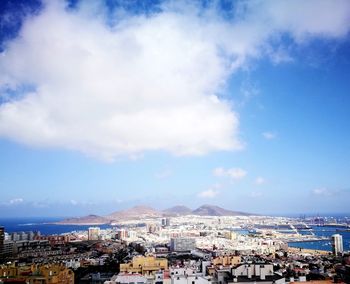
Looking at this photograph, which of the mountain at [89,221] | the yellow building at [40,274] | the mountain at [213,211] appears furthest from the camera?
the mountain at [213,211]

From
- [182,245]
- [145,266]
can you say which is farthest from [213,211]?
[145,266]

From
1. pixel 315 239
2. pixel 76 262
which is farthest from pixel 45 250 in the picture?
pixel 315 239

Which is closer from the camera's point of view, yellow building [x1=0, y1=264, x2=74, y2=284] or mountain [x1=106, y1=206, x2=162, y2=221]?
yellow building [x1=0, y1=264, x2=74, y2=284]

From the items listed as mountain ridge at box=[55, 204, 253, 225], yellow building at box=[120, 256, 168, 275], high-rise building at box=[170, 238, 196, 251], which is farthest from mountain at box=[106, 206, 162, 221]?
yellow building at box=[120, 256, 168, 275]

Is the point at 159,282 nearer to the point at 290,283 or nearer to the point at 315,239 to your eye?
the point at 290,283

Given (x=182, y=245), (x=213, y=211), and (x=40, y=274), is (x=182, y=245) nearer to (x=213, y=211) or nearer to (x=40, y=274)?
(x=40, y=274)

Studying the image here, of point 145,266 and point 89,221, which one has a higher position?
point 145,266

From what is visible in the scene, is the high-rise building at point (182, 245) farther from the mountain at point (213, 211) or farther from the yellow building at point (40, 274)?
the mountain at point (213, 211)

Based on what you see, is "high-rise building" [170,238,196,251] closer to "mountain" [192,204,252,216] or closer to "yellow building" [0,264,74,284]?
"yellow building" [0,264,74,284]

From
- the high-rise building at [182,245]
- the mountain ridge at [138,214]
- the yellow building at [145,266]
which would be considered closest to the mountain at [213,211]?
the mountain ridge at [138,214]

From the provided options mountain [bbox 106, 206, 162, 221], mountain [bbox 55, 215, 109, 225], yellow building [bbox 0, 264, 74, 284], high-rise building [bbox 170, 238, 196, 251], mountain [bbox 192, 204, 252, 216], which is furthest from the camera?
mountain [bbox 192, 204, 252, 216]
